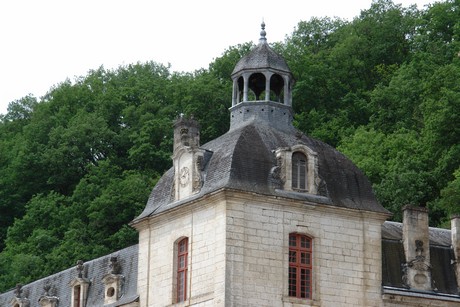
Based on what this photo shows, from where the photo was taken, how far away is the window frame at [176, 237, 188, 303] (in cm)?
4916

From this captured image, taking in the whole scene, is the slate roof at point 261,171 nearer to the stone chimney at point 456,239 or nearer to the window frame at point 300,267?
the window frame at point 300,267

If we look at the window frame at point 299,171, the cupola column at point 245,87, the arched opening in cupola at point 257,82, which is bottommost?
the window frame at point 299,171

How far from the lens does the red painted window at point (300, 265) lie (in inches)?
1895

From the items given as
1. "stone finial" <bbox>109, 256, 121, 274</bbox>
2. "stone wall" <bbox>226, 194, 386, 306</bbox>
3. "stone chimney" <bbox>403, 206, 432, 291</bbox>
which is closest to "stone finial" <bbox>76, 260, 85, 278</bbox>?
"stone finial" <bbox>109, 256, 121, 274</bbox>

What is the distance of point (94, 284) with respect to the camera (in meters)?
56.6

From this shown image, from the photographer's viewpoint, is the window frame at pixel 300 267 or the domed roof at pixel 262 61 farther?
the domed roof at pixel 262 61

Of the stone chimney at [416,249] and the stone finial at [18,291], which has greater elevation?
the stone finial at [18,291]

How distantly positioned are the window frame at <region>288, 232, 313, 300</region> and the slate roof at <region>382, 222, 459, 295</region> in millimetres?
3053

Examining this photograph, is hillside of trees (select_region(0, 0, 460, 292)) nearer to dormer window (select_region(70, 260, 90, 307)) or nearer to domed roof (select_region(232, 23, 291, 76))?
dormer window (select_region(70, 260, 90, 307))

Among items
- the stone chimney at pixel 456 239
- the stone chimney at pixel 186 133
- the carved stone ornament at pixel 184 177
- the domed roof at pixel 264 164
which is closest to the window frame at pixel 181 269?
the domed roof at pixel 264 164

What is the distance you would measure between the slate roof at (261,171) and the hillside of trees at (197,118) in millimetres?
18122

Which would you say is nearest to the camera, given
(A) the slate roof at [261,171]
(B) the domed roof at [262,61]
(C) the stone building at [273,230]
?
(C) the stone building at [273,230]

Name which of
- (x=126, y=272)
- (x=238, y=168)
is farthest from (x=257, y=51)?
(x=126, y=272)

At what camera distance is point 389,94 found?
81.9 metres
